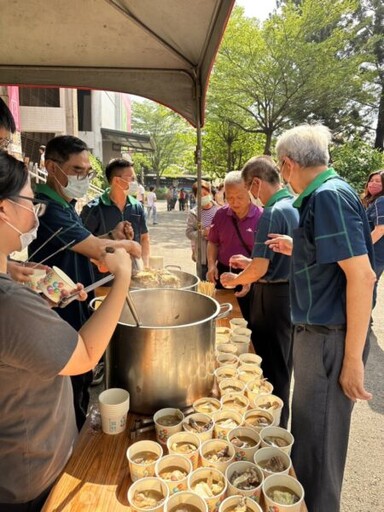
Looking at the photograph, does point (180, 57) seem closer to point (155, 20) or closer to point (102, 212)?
point (155, 20)

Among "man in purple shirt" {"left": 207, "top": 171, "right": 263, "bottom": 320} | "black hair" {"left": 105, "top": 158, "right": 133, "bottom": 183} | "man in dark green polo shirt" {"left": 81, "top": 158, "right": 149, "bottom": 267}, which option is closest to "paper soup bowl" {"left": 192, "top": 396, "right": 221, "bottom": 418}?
"man in purple shirt" {"left": 207, "top": 171, "right": 263, "bottom": 320}

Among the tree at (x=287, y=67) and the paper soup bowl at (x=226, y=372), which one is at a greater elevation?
the tree at (x=287, y=67)

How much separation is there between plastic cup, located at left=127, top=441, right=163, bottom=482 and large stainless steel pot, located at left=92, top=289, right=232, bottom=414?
227mm

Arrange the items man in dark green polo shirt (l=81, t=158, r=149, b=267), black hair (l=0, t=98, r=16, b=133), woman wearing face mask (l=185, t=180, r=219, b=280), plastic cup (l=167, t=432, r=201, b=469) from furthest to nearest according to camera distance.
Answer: woman wearing face mask (l=185, t=180, r=219, b=280), man in dark green polo shirt (l=81, t=158, r=149, b=267), black hair (l=0, t=98, r=16, b=133), plastic cup (l=167, t=432, r=201, b=469)

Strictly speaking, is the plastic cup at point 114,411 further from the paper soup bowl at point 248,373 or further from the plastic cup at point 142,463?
the paper soup bowl at point 248,373

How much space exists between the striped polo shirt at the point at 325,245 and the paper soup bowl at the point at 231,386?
451 mm

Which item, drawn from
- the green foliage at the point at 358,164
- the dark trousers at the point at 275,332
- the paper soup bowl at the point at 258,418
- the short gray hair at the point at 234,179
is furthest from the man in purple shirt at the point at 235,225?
the green foliage at the point at 358,164

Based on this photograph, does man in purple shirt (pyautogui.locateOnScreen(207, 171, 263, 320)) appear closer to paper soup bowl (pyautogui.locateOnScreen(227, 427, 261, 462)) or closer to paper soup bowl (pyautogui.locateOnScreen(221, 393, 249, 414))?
paper soup bowl (pyautogui.locateOnScreen(221, 393, 249, 414))

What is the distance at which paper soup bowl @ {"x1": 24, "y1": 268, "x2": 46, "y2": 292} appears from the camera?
54.7 inches

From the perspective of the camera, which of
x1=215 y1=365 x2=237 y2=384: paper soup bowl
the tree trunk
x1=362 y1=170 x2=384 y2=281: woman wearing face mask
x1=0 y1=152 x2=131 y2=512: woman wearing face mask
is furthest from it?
the tree trunk

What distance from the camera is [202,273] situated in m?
5.38

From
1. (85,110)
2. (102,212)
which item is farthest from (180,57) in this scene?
(85,110)

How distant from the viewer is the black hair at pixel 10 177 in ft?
3.73

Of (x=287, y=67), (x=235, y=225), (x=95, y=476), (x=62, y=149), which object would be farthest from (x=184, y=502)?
(x=287, y=67)
